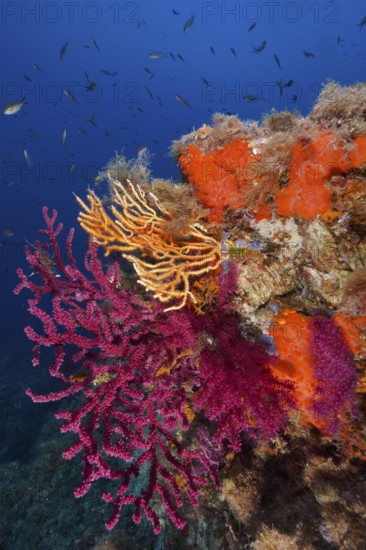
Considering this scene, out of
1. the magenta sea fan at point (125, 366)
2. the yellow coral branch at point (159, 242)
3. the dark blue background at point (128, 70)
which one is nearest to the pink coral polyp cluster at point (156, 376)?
the magenta sea fan at point (125, 366)

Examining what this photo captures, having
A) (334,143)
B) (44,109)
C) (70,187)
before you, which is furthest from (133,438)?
(44,109)

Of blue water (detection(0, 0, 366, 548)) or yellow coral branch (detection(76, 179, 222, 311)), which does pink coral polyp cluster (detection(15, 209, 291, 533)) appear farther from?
blue water (detection(0, 0, 366, 548))

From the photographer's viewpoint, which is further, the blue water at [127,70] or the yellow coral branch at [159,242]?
the blue water at [127,70]

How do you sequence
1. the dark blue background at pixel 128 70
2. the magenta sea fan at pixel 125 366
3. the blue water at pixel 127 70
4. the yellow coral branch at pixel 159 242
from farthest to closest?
the dark blue background at pixel 128 70 < the blue water at pixel 127 70 < the yellow coral branch at pixel 159 242 < the magenta sea fan at pixel 125 366

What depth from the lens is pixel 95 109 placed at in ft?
342

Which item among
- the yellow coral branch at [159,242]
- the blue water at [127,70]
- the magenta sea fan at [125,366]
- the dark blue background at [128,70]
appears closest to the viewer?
the magenta sea fan at [125,366]

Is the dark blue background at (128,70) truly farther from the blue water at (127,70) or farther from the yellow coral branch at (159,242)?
the yellow coral branch at (159,242)

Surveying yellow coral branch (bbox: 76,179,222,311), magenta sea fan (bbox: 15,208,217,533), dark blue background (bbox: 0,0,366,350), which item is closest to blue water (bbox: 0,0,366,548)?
dark blue background (bbox: 0,0,366,350)

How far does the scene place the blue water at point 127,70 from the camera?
3204 inches

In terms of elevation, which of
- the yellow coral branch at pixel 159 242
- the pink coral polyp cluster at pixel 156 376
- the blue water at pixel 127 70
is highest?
the blue water at pixel 127 70

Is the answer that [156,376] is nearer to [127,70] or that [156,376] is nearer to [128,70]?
[127,70]

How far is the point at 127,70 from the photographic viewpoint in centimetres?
11631

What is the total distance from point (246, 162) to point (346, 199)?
104cm

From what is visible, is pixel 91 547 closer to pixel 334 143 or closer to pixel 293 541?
pixel 293 541
